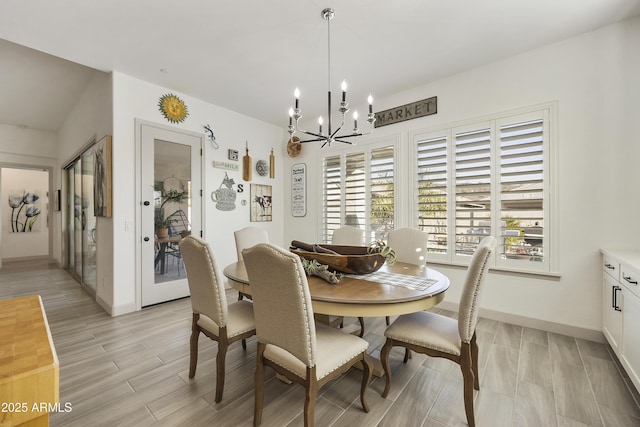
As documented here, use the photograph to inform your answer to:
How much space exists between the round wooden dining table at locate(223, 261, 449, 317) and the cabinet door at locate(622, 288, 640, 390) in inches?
44.9

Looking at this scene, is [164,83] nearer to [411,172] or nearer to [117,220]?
[117,220]

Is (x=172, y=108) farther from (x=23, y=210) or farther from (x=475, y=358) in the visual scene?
(x=23, y=210)

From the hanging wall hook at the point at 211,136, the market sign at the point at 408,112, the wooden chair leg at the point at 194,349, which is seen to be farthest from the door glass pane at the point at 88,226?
→ the market sign at the point at 408,112

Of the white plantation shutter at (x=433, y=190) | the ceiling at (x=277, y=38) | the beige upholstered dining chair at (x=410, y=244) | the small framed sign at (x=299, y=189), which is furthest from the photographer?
the small framed sign at (x=299, y=189)

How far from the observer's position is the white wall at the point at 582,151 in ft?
7.73

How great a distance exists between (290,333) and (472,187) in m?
2.68

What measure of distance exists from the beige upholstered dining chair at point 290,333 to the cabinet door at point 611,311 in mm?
1964

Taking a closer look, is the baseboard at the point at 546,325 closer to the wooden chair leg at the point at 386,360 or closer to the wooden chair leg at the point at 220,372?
the wooden chair leg at the point at 386,360

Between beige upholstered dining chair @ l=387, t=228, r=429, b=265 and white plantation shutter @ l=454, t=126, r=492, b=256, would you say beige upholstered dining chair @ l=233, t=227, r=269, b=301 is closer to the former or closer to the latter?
beige upholstered dining chair @ l=387, t=228, r=429, b=265

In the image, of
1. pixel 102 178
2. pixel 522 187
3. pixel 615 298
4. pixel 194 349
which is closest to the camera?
pixel 194 349

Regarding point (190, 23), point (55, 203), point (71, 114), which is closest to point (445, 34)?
point (190, 23)

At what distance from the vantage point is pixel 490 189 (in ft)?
9.70

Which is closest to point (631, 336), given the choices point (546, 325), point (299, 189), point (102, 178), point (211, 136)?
point (546, 325)

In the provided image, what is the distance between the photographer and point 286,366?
1.43 meters
